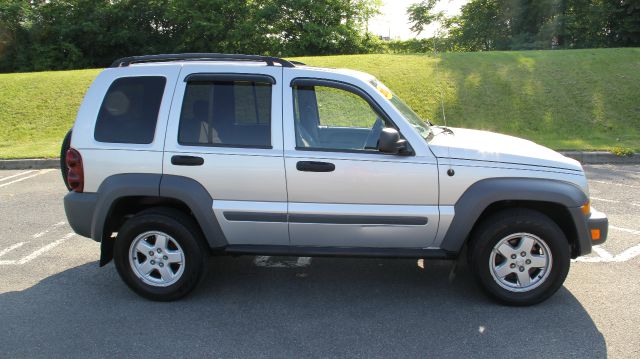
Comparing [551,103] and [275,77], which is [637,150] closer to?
[551,103]

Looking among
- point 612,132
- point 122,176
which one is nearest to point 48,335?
point 122,176

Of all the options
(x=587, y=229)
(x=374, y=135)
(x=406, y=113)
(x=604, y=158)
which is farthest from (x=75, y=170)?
(x=604, y=158)

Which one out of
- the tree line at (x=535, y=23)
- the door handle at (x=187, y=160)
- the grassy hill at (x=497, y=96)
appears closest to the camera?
the door handle at (x=187, y=160)

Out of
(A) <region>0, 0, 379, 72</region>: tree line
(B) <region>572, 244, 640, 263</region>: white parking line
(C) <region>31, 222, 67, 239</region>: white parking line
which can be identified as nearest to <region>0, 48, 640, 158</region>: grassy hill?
(C) <region>31, 222, 67, 239</region>: white parking line

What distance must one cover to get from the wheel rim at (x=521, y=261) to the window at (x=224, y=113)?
6.85 ft

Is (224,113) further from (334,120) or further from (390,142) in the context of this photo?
(390,142)

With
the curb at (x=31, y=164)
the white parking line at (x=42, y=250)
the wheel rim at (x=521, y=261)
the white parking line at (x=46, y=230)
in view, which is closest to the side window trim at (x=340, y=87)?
the wheel rim at (x=521, y=261)

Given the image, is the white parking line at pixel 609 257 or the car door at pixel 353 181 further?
the white parking line at pixel 609 257

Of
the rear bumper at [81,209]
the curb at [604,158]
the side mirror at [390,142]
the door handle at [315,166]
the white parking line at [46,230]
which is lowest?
the white parking line at [46,230]

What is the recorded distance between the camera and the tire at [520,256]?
412 centimetres

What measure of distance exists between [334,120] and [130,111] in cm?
168

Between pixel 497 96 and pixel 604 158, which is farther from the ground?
pixel 497 96

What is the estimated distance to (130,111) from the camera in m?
4.39

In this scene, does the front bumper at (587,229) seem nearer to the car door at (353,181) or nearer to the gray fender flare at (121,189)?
the car door at (353,181)
